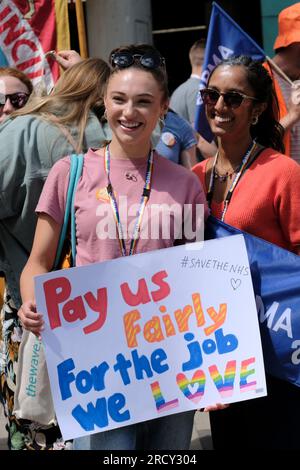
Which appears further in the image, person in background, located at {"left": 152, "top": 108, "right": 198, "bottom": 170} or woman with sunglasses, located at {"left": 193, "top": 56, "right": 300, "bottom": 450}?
person in background, located at {"left": 152, "top": 108, "right": 198, "bottom": 170}

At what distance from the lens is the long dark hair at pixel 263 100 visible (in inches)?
127

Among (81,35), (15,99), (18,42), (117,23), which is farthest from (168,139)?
(117,23)

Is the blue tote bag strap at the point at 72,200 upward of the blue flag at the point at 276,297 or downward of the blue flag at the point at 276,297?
upward

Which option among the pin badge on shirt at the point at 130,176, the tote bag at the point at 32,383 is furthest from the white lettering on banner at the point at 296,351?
the tote bag at the point at 32,383

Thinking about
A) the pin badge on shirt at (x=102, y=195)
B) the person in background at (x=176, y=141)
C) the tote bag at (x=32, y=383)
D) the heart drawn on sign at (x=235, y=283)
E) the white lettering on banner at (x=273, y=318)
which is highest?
the pin badge on shirt at (x=102, y=195)

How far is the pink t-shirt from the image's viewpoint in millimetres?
2738

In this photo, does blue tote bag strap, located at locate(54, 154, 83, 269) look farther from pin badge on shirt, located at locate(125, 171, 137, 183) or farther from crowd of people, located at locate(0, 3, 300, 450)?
pin badge on shirt, located at locate(125, 171, 137, 183)

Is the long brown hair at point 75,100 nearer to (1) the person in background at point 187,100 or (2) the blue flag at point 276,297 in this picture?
(2) the blue flag at point 276,297

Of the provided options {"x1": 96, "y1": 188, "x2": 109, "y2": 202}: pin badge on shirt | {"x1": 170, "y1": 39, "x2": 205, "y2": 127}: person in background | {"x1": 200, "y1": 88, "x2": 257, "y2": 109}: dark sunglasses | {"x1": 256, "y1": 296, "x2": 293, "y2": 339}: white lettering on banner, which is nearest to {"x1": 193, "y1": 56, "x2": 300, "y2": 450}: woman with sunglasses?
{"x1": 200, "y1": 88, "x2": 257, "y2": 109}: dark sunglasses

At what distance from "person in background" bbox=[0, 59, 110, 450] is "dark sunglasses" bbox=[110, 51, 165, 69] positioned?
0.44m

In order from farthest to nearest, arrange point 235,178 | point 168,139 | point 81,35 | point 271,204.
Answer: point 81,35, point 168,139, point 235,178, point 271,204

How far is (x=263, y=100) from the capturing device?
3279mm

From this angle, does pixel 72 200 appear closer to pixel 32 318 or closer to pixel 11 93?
pixel 32 318

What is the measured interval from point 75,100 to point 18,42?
274 centimetres
